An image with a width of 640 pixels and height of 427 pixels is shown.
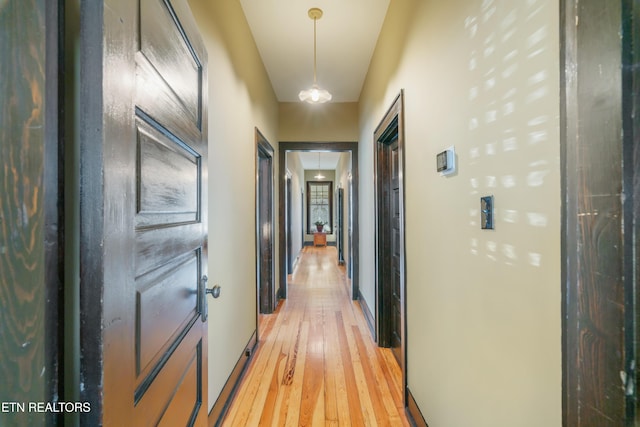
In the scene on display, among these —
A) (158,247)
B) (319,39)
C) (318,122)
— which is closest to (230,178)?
(158,247)

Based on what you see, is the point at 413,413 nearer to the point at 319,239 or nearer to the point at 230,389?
the point at 230,389

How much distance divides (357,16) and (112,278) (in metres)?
2.67

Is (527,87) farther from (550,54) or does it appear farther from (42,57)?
(42,57)

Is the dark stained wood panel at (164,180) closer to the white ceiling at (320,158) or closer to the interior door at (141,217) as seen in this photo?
the interior door at (141,217)

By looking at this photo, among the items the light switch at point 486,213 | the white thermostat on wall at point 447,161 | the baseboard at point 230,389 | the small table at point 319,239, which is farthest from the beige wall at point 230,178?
the small table at point 319,239

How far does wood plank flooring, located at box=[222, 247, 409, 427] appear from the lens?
174cm

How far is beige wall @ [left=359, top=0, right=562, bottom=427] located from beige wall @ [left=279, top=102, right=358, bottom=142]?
240 cm

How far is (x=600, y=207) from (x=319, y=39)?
2.81m

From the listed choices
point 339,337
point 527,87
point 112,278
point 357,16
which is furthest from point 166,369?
point 357,16

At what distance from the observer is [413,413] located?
5.52 ft

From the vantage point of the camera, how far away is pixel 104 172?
52 cm

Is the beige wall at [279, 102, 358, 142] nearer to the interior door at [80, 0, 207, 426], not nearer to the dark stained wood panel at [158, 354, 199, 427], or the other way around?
the interior door at [80, 0, 207, 426]

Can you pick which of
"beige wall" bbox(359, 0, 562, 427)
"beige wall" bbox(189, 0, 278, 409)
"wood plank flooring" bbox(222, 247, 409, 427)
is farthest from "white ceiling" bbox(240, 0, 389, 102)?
"wood plank flooring" bbox(222, 247, 409, 427)

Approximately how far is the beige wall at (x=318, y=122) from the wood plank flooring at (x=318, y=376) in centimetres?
246
